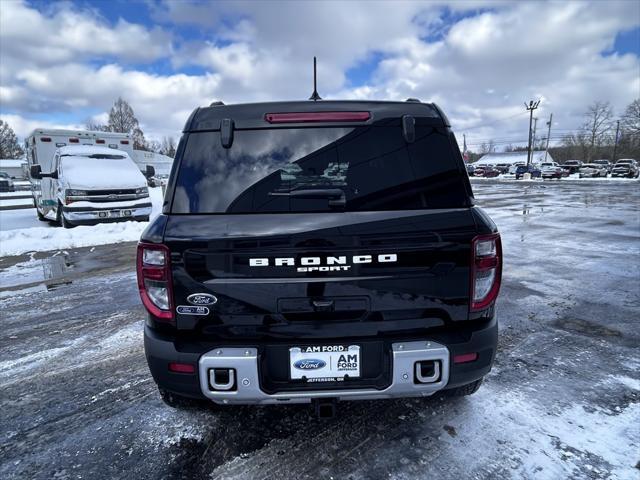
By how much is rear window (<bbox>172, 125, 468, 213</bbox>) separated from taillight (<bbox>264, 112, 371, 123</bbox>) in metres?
0.05

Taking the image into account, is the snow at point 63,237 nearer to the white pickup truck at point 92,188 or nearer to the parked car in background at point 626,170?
the white pickup truck at point 92,188

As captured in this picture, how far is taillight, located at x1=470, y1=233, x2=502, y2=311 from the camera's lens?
2.09m

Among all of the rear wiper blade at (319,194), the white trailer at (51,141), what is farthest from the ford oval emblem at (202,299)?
the white trailer at (51,141)

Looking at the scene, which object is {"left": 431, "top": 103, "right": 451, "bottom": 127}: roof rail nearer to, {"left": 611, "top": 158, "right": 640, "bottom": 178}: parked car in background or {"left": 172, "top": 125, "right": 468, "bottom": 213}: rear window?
{"left": 172, "top": 125, "right": 468, "bottom": 213}: rear window

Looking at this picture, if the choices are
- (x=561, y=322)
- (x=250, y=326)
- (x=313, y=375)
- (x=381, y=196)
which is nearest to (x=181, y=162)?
(x=250, y=326)

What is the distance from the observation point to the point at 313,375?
2.04 meters

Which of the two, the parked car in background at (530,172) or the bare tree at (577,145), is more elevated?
the bare tree at (577,145)

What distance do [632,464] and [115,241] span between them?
9.86 meters

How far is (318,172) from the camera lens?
2221mm

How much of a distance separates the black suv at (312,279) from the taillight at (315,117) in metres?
0.16

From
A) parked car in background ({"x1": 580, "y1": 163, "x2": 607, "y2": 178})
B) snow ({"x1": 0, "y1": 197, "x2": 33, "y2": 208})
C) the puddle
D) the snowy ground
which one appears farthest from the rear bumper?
parked car in background ({"x1": 580, "y1": 163, "x2": 607, "y2": 178})

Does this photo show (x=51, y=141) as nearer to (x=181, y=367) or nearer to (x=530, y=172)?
(x=181, y=367)

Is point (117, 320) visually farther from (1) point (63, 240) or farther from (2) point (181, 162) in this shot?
(1) point (63, 240)

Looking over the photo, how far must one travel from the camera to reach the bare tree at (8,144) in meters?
74.6
